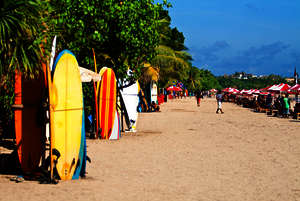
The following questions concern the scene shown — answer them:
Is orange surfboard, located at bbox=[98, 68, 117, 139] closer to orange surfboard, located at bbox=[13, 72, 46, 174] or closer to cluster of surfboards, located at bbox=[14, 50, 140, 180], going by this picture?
cluster of surfboards, located at bbox=[14, 50, 140, 180]

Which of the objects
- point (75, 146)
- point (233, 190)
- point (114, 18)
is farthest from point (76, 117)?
point (114, 18)

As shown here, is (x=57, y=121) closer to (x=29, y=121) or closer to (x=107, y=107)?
(x=29, y=121)

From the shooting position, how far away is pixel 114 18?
15.0 m

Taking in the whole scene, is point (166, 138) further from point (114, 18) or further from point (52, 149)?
point (52, 149)

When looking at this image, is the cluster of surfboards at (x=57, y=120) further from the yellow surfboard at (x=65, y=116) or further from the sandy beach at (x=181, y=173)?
the sandy beach at (x=181, y=173)

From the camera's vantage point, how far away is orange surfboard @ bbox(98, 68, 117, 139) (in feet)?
46.1

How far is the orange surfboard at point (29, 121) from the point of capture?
808 centimetres

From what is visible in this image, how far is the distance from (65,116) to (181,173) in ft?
8.22

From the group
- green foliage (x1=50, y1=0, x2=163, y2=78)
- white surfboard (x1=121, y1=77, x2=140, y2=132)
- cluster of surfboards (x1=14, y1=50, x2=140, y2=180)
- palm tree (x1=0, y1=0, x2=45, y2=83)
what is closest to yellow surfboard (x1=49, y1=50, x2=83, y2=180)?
cluster of surfboards (x1=14, y1=50, x2=140, y2=180)

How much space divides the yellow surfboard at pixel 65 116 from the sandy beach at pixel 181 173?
0.38 m

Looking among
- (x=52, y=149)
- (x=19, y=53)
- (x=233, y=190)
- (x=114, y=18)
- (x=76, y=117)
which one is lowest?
(x=233, y=190)

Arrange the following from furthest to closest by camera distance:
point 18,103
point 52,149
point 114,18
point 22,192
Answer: point 114,18 → point 18,103 → point 52,149 → point 22,192

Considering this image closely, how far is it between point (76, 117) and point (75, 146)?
527mm

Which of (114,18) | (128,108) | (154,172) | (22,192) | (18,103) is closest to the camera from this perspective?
(22,192)
